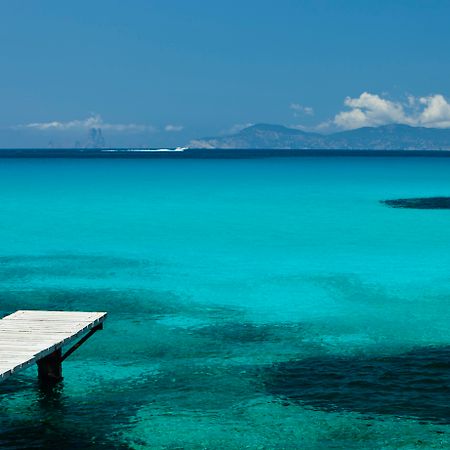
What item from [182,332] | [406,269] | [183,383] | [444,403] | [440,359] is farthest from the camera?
[406,269]

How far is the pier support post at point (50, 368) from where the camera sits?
15.4 meters

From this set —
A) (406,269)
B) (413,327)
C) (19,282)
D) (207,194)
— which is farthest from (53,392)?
(207,194)

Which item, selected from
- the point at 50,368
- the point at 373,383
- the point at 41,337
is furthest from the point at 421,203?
the point at 41,337

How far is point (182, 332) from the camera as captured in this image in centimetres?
1994

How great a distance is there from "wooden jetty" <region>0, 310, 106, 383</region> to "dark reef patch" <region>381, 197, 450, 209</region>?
4138 centimetres

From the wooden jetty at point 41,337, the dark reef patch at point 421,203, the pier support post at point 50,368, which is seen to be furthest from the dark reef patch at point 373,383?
the dark reef patch at point 421,203

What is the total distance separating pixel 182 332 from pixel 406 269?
12679mm

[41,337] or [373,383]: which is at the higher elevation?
[41,337]

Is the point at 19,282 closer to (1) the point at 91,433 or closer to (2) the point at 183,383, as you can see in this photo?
(2) the point at 183,383

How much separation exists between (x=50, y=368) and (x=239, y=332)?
5984 millimetres

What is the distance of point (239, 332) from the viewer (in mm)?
19984

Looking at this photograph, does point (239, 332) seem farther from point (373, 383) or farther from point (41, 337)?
point (41, 337)

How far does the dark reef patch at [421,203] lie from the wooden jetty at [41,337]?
41.4 meters

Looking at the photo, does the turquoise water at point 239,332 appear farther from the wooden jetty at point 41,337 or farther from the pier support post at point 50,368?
the wooden jetty at point 41,337
